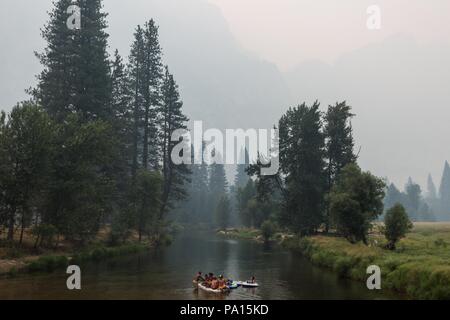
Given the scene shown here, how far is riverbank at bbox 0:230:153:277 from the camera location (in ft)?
117

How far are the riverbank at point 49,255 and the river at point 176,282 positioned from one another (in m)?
1.49

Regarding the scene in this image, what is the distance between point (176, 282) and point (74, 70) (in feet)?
115

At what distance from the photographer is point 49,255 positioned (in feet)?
131

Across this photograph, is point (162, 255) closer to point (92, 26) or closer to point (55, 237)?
point (55, 237)

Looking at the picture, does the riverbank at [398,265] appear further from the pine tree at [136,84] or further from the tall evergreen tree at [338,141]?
the pine tree at [136,84]

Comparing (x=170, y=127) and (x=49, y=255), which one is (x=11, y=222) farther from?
(x=170, y=127)

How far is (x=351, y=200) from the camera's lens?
4528 centimetres

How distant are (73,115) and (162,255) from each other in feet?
70.4

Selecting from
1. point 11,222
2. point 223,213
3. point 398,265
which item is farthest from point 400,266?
point 223,213

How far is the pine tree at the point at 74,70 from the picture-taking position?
2211 inches

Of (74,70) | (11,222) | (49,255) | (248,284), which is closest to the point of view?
(248,284)

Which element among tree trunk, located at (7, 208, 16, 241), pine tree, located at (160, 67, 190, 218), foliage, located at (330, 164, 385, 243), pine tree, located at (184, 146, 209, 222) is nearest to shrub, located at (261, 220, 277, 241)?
pine tree, located at (160, 67, 190, 218)

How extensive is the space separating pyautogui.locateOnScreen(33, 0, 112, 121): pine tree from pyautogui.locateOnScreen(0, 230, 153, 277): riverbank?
17.3 m
